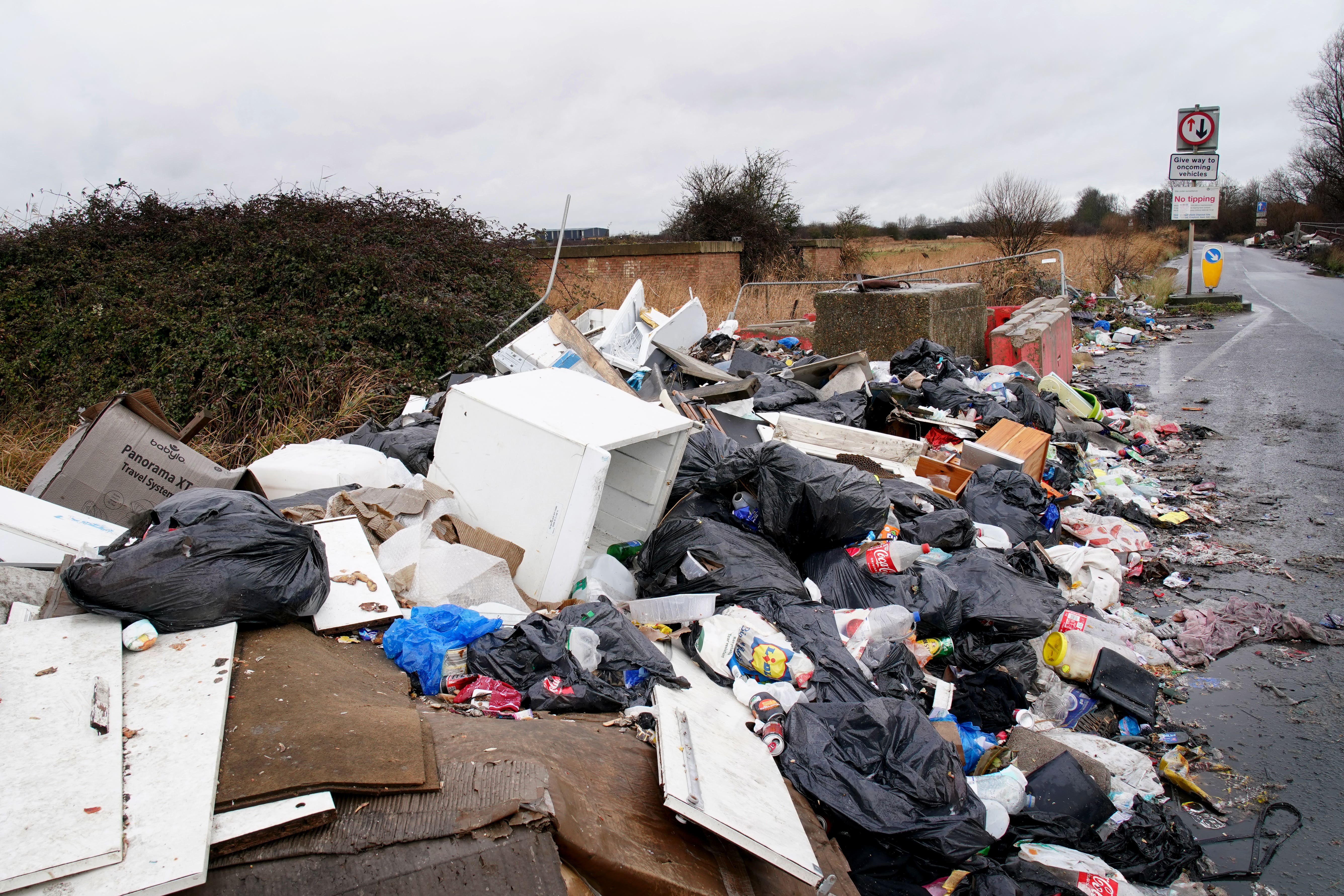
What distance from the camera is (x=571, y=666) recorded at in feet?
8.38

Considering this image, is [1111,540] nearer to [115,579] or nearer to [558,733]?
[558,733]

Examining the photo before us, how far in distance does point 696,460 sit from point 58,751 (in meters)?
2.71

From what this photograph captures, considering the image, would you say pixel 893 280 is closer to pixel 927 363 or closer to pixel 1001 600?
pixel 927 363

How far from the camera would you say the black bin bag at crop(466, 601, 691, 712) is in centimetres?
247

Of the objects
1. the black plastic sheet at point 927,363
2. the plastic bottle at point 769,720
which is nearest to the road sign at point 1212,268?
the black plastic sheet at point 927,363

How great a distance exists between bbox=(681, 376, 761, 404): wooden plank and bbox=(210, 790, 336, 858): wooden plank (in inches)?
178

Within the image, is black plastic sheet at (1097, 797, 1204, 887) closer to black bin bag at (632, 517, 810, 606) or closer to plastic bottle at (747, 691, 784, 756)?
plastic bottle at (747, 691, 784, 756)

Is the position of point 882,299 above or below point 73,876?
above

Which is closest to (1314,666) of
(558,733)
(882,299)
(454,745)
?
(558,733)

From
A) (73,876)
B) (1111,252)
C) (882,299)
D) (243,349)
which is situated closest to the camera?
(73,876)

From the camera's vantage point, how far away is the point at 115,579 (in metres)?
2.15

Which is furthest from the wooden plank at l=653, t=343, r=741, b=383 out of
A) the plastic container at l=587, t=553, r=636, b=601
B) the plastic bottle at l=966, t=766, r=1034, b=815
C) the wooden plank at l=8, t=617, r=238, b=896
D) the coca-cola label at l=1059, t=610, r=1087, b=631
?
the wooden plank at l=8, t=617, r=238, b=896

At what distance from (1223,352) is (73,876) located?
481 inches

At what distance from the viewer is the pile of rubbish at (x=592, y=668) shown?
1.69 meters
